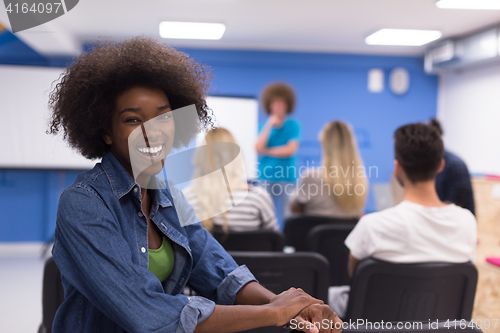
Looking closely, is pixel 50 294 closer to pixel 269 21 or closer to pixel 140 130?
pixel 140 130

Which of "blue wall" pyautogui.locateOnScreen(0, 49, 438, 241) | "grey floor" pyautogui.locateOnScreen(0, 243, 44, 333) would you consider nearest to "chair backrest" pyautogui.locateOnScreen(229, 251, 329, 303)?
"grey floor" pyautogui.locateOnScreen(0, 243, 44, 333)

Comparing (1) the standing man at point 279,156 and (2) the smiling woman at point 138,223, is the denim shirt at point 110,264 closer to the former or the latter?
(2) the smiling woman at point 138,223

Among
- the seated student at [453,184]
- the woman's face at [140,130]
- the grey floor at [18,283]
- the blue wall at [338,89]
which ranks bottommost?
the grey floor at [18,283]

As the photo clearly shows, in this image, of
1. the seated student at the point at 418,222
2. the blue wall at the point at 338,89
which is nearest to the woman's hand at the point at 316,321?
the seated student at the point at 418,222

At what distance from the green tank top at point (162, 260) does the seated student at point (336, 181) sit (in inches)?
40.0

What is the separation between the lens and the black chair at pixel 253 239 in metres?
1.56

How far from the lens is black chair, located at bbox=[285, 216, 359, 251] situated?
194 centimetres

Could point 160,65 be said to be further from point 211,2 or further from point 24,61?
point 211,2

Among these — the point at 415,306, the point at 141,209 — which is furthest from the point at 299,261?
the point at 141,209

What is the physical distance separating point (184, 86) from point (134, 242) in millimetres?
416

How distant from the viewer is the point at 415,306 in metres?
1.25

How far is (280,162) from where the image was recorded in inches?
80.5

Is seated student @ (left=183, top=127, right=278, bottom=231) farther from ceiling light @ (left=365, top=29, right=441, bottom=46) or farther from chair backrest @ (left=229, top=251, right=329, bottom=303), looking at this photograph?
ceiling light @ (left=365, top=29, right=441, bottom=46)

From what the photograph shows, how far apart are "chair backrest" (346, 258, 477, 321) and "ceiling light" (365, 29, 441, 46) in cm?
249
